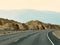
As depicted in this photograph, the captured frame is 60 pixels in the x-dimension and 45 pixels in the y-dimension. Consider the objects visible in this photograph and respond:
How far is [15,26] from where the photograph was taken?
466ft

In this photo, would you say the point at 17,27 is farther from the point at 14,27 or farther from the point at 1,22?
the point at 1,22

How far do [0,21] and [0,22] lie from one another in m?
1.39

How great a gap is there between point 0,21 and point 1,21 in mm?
1916

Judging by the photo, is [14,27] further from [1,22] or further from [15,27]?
[1,22]

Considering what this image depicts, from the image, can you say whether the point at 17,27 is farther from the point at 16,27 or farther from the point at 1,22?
the point at 1,22

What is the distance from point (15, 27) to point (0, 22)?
1623 cm

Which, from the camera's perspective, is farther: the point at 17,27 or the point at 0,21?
the point at 0,21

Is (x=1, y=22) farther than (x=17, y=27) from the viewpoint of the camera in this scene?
Yes

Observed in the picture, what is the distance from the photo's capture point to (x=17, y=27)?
472 feet

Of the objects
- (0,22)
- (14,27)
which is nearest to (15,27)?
(14,27)

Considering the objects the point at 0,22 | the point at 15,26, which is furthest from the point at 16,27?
the point at 0,22

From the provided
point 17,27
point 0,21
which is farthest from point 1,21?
point 17,27

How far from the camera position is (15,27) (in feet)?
461

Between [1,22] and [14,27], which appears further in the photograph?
[1,22]
